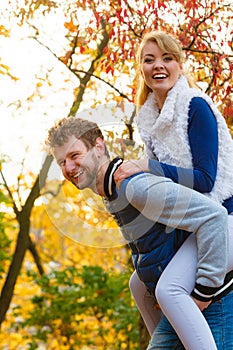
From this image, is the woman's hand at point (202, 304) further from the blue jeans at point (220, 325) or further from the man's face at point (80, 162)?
the man's face at point (80, 162)

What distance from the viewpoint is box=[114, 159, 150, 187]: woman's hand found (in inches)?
79.8

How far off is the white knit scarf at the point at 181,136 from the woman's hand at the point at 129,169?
0.13m

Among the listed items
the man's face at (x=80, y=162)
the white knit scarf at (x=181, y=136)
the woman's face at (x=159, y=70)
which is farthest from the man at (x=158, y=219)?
the woman's face at (x=159, y=70)

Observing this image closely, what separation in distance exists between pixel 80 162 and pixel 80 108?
2.93 m

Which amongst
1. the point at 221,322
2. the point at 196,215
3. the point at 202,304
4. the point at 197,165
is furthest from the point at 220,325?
the point at 197,165

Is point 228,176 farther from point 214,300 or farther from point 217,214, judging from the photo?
point 214,300

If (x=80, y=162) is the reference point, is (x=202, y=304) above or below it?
below

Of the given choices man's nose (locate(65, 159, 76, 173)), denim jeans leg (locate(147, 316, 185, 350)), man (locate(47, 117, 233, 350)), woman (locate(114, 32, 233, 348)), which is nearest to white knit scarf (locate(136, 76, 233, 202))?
woman (locate(114, 32, 233, 348))

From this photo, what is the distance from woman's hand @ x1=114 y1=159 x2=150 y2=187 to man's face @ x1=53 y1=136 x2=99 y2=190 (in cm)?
7

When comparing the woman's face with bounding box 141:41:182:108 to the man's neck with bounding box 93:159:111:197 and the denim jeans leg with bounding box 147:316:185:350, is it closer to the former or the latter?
the man's neck with bounding box 93:159:111:197

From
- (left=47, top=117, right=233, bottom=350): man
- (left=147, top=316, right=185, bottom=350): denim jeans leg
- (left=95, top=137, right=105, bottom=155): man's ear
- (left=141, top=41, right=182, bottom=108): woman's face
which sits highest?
(left=141, top=41, right=182, bottom=108): woman's face

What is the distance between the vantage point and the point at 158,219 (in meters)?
2.04

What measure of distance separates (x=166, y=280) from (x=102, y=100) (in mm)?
2856

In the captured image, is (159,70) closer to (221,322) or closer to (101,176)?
(101,176)
